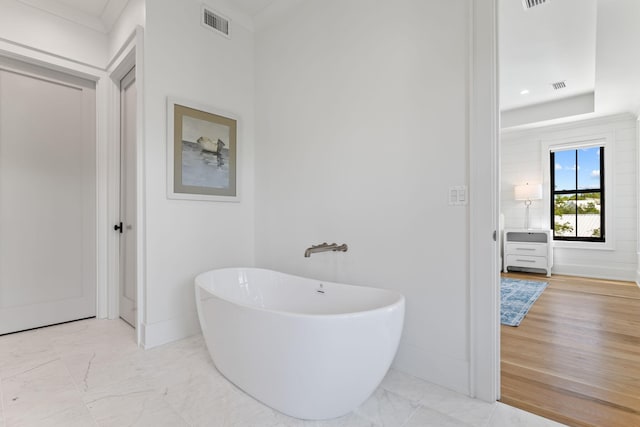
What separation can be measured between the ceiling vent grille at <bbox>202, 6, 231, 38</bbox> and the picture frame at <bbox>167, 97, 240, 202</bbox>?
28.0 inches

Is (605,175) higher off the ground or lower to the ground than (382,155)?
higher

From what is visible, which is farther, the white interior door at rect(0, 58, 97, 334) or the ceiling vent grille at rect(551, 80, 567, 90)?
the ceiling vent grille at rect(551, 80, 567, 90)

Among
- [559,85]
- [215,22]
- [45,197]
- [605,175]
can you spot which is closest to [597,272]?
[605,175]

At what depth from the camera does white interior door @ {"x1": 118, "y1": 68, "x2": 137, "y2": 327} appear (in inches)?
108

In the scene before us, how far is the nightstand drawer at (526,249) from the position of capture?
4.99 metres

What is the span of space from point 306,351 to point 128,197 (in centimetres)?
241

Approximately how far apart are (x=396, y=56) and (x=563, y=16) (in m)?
2.05

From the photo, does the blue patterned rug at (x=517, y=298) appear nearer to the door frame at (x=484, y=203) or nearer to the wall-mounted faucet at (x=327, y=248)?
the door frame at (x=484, y=203)

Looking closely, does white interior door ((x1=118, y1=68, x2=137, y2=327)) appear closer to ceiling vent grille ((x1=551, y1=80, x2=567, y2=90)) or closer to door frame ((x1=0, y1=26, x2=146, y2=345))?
door frame ((x1=0, y1=26, x2=146, y2=345))

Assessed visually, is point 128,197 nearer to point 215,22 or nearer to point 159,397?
point 215,22

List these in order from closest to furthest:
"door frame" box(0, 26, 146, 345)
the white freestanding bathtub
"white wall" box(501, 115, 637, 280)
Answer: the white freestanding bathtub → "door frame" box(0, 26, 146, 345) → "white wall" box(501, 115, 637, 280)

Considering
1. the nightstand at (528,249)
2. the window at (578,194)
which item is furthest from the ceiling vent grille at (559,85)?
the nightstand at (528,249)

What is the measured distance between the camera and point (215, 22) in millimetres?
2697

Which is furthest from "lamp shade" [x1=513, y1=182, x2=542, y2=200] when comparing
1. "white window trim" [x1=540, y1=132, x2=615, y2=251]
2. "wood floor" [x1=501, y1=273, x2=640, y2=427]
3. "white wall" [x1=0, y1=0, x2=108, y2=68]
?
"white wall" [x1=0, y1=0, x2=108, y2=68]
